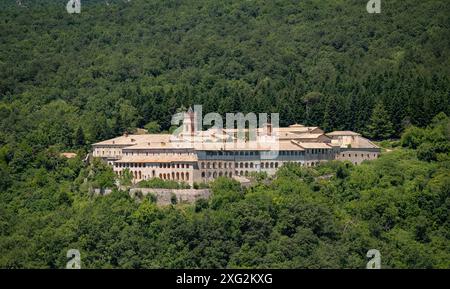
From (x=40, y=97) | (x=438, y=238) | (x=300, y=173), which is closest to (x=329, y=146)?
(x=300, y=173)

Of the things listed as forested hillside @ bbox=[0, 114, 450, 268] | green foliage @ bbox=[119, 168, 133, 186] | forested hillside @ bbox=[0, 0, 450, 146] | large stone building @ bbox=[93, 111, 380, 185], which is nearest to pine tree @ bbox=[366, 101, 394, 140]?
forested hillside @ bbox=[0, 0, 450, 146]

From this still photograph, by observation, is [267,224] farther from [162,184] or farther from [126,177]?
[126,177]

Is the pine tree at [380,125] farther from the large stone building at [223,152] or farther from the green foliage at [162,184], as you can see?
the green foliage at [162,184]

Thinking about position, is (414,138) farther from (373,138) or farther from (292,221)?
(292,221)

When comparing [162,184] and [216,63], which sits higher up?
[216,63]

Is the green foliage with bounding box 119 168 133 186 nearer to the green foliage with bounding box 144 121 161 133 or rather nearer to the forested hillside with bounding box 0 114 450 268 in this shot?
the forested hillside with bounding box 0 114 450 268

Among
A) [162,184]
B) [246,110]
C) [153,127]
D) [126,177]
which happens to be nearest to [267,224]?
[162,184]
